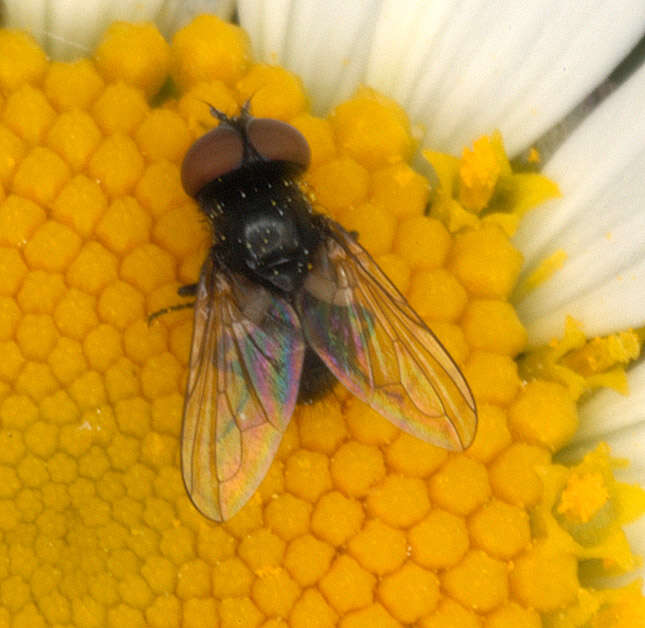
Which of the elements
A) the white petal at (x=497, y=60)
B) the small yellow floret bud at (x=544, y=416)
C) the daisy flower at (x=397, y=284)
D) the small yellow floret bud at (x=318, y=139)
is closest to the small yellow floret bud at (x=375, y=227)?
the daisy flower at (x=397, y=284)

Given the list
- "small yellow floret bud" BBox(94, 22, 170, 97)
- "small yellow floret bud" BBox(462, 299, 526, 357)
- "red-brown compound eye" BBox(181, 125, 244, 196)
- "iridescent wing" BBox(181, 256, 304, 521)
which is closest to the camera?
"iridescent wing" BBox(181, 256, 304, 521)

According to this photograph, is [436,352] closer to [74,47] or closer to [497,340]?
[497,340]

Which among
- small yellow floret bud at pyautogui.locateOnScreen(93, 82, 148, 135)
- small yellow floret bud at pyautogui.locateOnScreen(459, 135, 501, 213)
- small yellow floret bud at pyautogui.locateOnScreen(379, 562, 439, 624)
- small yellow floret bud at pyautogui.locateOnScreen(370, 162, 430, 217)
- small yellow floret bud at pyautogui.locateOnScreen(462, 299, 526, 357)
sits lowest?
small yellow floret bud at pyautogui.locateOnScreen(379, 562, 439, 624)

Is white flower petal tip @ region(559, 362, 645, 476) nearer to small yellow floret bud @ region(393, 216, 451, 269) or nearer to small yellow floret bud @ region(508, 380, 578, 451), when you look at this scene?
small yellow floret bud @ region(508, 380, 578, 451)

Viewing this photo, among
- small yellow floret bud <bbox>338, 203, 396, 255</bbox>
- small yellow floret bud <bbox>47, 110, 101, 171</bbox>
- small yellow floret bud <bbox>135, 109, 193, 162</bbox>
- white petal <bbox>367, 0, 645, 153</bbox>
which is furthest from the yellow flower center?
small yellow floret bud <bbox>47, 110, 101, 171</bbox>

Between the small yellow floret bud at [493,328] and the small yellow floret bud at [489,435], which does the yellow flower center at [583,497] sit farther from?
the small yellow floret bud at [493,328]

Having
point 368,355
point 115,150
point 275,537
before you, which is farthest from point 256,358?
point 115,150

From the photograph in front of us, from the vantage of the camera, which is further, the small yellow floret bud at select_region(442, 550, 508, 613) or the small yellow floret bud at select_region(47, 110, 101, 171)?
the small yellow floret bud at select_region(47, 110, 101, 171)

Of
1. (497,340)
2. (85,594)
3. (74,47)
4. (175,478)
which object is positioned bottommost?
(85,594)

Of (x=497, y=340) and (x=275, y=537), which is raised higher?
(x=497, y=340)
